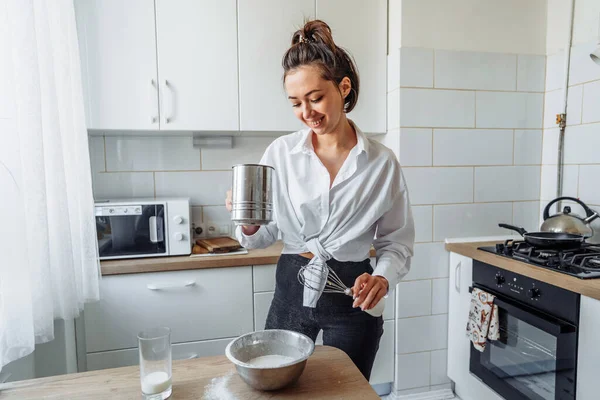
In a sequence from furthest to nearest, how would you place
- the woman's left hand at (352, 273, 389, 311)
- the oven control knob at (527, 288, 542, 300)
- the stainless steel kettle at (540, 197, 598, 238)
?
1. the stainless steel kettle at (540, 197, 598, 238)
2. the oven control knob at (527, 288, 542, 300)
3. the woman's left hand at (352, 273, 389, 311)

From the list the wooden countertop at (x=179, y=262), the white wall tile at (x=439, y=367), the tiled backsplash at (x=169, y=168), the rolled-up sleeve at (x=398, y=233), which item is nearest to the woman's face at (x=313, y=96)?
the rolled-up sleeve at (x=398, y=233)

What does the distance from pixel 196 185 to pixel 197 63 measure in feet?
1.99

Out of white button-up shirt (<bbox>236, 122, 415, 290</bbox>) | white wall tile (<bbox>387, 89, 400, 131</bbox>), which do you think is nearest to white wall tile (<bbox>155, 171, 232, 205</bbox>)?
white wall tile (<bbox>387, 89, 400, 131</bbox>)

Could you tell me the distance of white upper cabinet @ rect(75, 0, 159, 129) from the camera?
1.57 meters

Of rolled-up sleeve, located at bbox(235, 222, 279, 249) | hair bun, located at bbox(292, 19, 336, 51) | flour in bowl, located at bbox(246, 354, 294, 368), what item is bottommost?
flour in bowl, located at bbox(246, 354, 294, 368)

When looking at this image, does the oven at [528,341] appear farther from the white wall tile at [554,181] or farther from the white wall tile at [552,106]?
the white wall tile at [552,106]

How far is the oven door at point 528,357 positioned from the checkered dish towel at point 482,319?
3 cm

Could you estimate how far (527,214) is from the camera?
76.7 inches

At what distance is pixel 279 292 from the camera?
3.67ft

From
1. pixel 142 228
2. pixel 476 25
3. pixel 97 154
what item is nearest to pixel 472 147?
pixel 476 25

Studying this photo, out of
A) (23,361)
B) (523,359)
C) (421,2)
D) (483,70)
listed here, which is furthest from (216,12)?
(523,359)

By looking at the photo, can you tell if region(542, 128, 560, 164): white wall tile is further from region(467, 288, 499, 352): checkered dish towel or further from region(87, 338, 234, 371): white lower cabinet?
region(87, 338, 234, 371): white lower cabinet

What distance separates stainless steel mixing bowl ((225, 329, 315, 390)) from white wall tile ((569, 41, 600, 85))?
5.76 ft

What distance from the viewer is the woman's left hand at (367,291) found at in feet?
2.75
